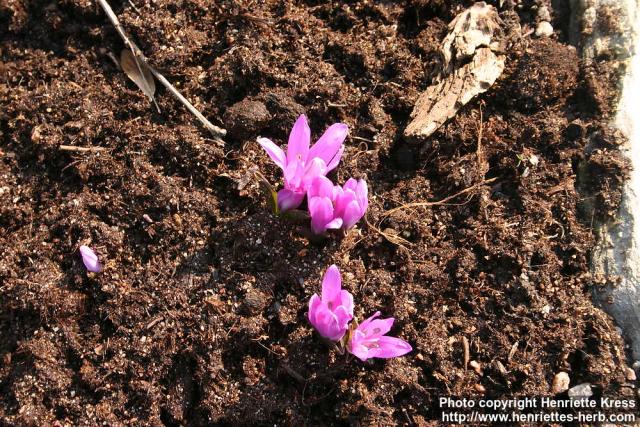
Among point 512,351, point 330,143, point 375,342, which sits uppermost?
point 330,143

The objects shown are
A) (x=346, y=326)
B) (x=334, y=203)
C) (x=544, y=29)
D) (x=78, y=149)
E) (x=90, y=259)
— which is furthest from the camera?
(x=544, y=29)

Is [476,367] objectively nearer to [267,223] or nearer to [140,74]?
[267,223]

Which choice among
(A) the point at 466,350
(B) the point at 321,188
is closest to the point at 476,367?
(A) the point at 466,350

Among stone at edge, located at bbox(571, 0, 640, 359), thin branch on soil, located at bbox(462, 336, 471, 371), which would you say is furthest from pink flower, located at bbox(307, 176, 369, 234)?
stone at edge, located at bbox(571, 0, 640, 359)

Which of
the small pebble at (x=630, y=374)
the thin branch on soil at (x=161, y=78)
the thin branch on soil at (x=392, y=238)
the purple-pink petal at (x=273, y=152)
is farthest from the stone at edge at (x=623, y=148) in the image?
the thin branch on soil at (x=161, y=78)

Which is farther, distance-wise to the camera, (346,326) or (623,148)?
(623,148)
